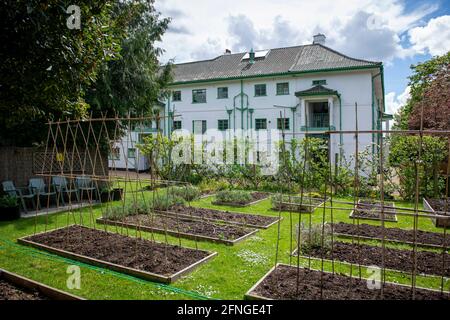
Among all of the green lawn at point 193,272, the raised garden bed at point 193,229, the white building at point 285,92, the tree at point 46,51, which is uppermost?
the white building at point 285,92

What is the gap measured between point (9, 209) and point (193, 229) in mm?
4856

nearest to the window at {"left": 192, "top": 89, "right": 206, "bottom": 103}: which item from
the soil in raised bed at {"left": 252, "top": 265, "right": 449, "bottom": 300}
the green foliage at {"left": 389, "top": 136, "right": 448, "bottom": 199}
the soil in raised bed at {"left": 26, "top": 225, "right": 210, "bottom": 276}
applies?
the green foliage at {"left": 389, "top": 136, "right": 448, "bottom": 199}

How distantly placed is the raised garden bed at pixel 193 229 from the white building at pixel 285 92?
1048cm

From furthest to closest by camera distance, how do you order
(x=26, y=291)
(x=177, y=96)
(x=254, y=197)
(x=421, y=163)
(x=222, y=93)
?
1. (x=177, y=96)
2. (x=222, y=93)
3. (x=254, y=197)
4. (x=421, y=163)
5. (x=26, y=291)

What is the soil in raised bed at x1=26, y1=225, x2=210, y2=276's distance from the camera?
195 inches

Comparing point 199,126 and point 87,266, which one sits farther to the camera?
point 199,126

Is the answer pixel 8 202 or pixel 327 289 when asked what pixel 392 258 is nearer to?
pixel 327 289

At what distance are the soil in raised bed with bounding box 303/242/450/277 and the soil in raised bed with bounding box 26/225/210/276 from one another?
2071 mm

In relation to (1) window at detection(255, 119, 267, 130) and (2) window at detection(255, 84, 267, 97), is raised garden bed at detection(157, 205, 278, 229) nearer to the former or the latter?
(1) window at detection(255, 119, 267, 130)

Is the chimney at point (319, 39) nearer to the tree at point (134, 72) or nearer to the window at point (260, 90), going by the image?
the window at point (260, 90)

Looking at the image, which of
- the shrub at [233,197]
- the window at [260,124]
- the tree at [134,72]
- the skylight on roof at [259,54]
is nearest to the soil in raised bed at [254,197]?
the shrub at [233,197]

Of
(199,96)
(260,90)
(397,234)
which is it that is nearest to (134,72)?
(397,234)

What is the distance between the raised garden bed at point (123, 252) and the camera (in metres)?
4.77

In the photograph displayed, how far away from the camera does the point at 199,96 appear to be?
76.9 feet
